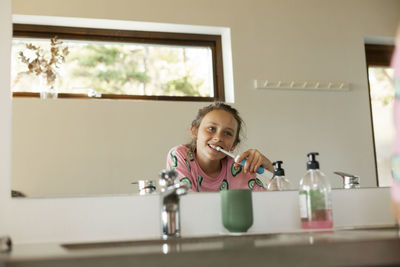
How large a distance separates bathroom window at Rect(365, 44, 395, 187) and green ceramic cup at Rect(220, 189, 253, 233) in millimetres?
581

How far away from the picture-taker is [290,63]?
1754 millimetres

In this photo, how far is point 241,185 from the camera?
63.3 inches

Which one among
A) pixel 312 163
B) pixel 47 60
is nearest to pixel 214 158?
pixel 312 163

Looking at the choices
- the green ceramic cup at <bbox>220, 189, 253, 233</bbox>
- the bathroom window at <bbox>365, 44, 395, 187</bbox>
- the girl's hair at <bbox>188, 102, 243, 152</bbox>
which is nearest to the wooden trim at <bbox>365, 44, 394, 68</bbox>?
the bathroom window at <bbox>365, 44, 395, 187</bbox>

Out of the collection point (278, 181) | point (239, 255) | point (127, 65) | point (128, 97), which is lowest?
point (239, 255)

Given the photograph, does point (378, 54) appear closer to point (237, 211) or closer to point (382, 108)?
point (382, 108)

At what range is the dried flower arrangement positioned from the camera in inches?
59.8

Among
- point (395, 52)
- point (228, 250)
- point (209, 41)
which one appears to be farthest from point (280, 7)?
point (228, 250)

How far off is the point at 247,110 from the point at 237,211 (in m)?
0.37

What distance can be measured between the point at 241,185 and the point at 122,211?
38 centimetres

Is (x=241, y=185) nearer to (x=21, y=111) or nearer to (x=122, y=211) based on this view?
(x=122, y=211)

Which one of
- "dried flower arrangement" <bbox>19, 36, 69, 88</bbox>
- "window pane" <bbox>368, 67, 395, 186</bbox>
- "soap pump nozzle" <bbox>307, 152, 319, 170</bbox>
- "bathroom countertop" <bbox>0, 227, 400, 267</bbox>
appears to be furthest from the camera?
"window pane" <bbox>368, 67, 395, 186</bbox>

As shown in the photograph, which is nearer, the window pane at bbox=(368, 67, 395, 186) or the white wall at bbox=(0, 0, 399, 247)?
the white wall at bbox=(0, 0, 399, 247)

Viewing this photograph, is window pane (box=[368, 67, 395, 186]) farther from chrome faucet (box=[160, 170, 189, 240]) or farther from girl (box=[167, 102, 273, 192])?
chrome faucet (box=[160, 170, 189, 240])
